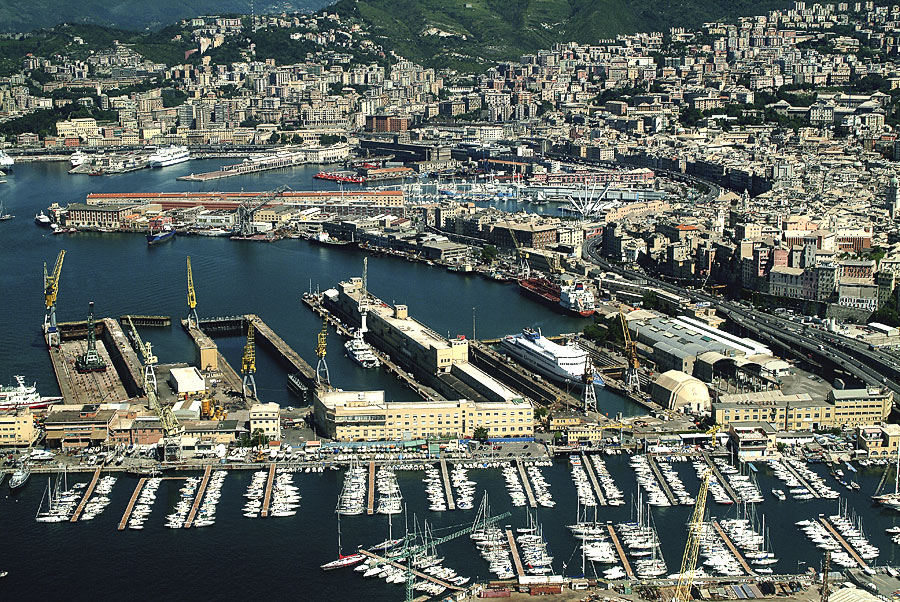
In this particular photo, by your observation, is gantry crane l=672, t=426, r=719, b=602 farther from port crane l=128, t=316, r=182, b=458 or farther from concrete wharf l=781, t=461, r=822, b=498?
port crane l=128, t=316, r=182, b=458

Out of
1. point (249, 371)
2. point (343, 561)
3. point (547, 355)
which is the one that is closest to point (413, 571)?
point (343, 561)

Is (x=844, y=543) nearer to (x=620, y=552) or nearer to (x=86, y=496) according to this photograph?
(x=620, y=552)

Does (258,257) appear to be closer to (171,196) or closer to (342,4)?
(171,196)

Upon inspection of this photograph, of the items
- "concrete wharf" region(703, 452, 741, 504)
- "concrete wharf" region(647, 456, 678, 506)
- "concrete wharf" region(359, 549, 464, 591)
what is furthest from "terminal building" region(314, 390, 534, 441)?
"concrete wharf" region(359, 549, 464, 591)

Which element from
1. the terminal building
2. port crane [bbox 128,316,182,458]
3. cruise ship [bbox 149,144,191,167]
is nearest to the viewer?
port crane [bbox 128,316,182,458]

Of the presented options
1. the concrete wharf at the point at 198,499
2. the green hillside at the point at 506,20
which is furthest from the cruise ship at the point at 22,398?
the green hillside at the point at 506,20
